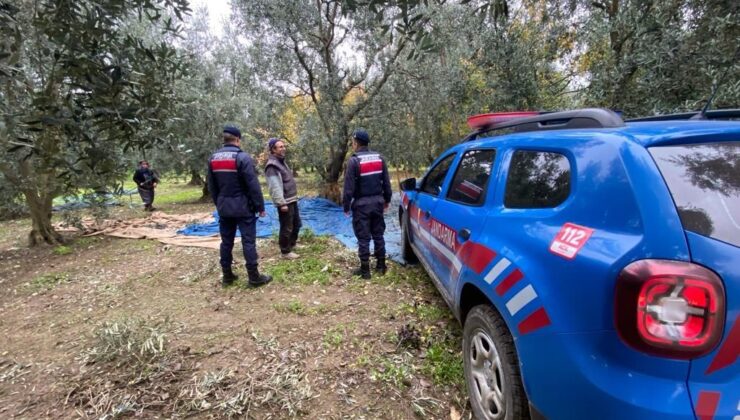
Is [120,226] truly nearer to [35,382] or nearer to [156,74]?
[35,382]

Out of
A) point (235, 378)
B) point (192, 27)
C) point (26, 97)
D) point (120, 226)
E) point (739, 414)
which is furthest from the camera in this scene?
point (192, 27)

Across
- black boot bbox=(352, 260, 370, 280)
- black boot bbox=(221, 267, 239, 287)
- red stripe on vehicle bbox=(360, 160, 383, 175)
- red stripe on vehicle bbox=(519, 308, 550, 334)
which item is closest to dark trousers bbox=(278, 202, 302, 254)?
black boot bbox=(221, 267, 239, 287)

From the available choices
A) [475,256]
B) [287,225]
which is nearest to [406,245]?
[287,225]

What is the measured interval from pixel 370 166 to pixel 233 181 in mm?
1668

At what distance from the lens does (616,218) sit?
4.37ft

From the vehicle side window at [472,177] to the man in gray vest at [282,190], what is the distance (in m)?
2.97

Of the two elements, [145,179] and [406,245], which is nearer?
[406,245]

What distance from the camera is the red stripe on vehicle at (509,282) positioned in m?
1.67

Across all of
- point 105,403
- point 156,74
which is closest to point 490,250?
point 156,74

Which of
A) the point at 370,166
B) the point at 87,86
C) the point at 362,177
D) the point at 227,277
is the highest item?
the point at 87,86

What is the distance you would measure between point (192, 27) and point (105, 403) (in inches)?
623

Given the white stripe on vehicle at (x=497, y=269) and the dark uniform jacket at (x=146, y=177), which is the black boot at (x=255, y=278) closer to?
the white stripe on vehicle at (x=497, y=269)

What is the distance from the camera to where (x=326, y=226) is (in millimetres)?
8086

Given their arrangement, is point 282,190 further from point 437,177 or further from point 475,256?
point 475,256
